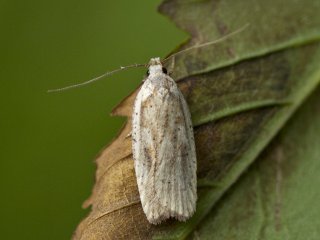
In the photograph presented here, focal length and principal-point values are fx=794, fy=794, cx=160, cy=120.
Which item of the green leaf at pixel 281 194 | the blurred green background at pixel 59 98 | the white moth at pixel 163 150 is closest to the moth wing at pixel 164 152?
the white moth at pixel 163 150

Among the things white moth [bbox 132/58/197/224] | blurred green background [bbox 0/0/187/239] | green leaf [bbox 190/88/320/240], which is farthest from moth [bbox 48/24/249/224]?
blurred green background [bbox 0/0/187/239]

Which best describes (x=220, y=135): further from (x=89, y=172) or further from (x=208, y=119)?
(x=89, y=172)

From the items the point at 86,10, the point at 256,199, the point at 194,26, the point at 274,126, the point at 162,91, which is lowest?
the point at 256,199

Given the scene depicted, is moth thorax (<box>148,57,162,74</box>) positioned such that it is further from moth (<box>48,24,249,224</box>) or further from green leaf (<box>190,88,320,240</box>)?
green leaf (<box>190,88,320,240</box>)

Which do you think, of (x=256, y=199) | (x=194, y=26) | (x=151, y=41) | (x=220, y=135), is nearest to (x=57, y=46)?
(x=151, y=41)

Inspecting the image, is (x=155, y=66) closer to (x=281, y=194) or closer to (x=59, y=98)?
(x=59, y=98)

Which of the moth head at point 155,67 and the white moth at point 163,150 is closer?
the white moth at point 163,150

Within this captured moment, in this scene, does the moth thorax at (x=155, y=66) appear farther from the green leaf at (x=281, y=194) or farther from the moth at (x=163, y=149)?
the green leaf at (x=281, y=194)

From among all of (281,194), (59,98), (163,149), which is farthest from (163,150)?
(59,98)
